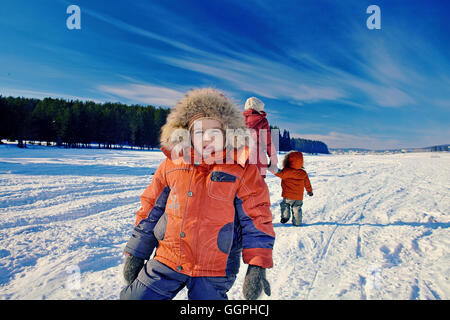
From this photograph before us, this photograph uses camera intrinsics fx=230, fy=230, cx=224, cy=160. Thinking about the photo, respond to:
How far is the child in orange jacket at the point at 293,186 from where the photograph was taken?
4543 millimetres

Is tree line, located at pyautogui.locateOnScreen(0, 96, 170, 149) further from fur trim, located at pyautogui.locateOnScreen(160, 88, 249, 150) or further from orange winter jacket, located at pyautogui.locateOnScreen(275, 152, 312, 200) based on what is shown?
fur trim, located at pyautogui.locateOnScreen(160, 88, 249, 150)

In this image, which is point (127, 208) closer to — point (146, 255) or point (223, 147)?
point (146, 255)

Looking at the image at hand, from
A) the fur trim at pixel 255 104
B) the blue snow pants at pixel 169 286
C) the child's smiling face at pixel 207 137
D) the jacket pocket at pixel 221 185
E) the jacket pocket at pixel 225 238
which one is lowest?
the blue snow pants at pixel 169 286

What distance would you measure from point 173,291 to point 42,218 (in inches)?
160

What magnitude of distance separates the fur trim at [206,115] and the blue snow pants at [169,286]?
1010mm

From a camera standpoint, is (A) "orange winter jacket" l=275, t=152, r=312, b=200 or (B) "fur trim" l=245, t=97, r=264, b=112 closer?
(B) "fur trim" l=245, t=97, r=264, b=112

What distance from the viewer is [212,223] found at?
5.55ft

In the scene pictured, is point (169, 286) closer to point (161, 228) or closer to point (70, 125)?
point (161, 228)

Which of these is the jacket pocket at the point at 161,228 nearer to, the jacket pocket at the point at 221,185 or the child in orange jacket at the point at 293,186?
the jacket pocket at the point at 221,185

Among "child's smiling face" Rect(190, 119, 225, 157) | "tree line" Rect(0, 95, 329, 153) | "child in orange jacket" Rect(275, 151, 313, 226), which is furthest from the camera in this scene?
"tree line" Rect(0, 95, 329, 153)

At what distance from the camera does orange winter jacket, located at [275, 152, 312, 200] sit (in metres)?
4.59

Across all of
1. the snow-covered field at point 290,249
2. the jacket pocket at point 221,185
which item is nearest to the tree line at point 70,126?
the snow-covered field at point 290,249

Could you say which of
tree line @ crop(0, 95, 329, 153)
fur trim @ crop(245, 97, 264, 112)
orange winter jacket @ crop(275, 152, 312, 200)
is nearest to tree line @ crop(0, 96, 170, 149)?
tree line @ crop(0, 95, 329, 153)
